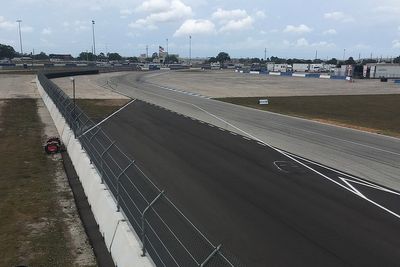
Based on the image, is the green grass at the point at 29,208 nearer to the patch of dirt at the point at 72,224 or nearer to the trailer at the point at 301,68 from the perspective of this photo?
the patch of dirt at the point at 72,224

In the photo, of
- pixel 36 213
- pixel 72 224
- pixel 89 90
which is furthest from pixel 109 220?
pixel 89 90

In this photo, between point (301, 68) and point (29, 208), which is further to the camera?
point (301, 68)

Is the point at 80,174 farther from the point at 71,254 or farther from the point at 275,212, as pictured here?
the point at 275,212

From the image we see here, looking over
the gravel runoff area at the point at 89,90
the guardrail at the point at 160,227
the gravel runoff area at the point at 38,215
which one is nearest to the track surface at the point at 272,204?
the guardrail at the point at 160,227

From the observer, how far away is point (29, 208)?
43.3ft

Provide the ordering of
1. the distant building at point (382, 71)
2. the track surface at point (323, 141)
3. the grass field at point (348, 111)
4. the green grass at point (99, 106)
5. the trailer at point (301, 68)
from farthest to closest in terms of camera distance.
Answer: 1. the trailer at point (301, 68)
2. the distant building at point (382, 71)
3. the green grass at point (99, 106)
4. the grass field at point (348, 111)
5. the track surface at point (323, 141)

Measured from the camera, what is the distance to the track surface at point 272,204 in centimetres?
1102

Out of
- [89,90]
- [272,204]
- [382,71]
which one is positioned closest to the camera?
[272,204]

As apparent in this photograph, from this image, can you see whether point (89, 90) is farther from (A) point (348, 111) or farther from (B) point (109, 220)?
(B) point (109, 220)

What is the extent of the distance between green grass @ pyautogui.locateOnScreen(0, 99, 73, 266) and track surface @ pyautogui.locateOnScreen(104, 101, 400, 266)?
4.05 meters

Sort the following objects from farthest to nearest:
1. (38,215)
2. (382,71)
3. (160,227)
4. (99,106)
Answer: (382,71) → (99,106) → (38,215) → (160,227)

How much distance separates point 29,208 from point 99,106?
101 feet

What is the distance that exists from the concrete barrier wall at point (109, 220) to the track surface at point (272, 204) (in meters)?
2.79

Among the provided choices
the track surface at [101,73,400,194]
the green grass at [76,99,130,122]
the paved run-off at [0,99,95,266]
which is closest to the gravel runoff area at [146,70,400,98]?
the green grass at [76,99,130,122]
